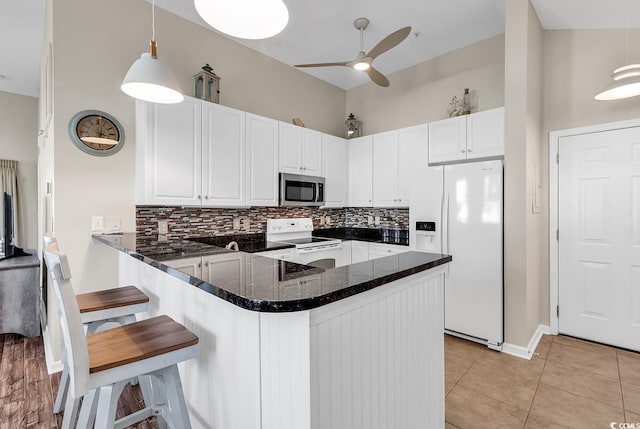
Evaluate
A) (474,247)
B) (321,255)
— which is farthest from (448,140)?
(321,255)

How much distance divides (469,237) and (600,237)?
1.25m

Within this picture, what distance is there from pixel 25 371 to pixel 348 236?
3.55m

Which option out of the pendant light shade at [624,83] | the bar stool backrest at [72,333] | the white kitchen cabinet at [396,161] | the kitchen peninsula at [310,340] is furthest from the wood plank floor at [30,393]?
the pendant light shade at [624,83]

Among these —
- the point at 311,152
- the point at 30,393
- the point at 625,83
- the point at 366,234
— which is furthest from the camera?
the point at 366,234

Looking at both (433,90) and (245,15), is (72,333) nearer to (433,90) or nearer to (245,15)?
(245,15)

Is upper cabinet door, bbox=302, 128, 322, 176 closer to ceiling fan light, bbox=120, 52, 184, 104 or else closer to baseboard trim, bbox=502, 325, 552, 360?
ceiling fan light, bbox=120, 52, 184, 104

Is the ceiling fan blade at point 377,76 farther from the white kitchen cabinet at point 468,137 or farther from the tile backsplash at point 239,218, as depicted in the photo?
the tile backsplash at point 239,218

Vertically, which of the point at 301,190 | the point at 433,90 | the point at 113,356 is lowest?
the point at 113,356

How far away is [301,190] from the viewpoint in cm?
372

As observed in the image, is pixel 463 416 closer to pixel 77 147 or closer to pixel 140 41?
pixel 77 147

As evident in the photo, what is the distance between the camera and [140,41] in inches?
108

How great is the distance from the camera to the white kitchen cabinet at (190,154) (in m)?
2.53

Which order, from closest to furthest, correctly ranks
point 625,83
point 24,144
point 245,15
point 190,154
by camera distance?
point 245,15, point 625,83, point 190,154, point 24,144

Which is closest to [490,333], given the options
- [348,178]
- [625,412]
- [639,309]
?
[625,412]
